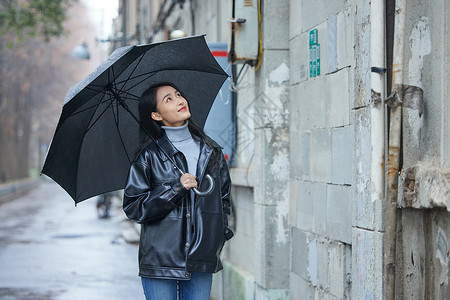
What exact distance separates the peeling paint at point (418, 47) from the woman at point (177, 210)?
116 cm

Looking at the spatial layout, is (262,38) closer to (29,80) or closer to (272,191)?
(272,191)

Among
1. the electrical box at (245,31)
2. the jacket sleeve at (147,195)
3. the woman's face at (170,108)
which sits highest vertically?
the electrical box at (245,31)

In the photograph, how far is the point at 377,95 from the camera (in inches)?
163

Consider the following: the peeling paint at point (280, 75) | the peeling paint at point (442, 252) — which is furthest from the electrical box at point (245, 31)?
the peeling paint at point (442, 252)

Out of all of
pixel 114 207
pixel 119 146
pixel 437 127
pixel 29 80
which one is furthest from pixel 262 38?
pixel 29 80

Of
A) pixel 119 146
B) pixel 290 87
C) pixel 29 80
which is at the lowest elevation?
pixel 119 146

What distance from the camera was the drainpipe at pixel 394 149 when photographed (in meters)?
3.89

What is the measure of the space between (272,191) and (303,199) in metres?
0.49

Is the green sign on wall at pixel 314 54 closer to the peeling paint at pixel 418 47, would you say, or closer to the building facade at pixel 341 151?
the building facade at pixel 341 151

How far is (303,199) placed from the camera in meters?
5.98

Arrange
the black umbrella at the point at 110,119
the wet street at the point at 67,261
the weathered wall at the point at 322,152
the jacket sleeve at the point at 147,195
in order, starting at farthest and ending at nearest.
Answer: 1. the wet street at the point at 67,261
2. the weathered wall at the point at 322,152
3. the black umbrella at the point at 110,119
4. the jacket sleeve at the point at 147,195

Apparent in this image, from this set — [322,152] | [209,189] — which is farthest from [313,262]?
[209,189]

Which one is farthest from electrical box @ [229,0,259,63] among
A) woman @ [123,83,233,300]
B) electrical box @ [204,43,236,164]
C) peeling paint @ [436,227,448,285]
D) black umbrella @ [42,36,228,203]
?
peeling paint @ [436,227,448,285]

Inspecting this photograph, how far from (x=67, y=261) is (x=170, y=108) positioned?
27.4 ft
